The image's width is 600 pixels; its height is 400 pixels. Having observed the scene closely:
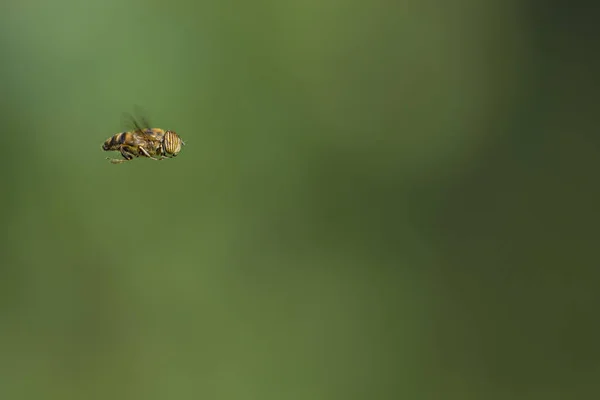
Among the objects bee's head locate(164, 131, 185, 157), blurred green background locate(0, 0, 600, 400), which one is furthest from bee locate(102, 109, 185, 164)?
blurred green background locate(0, 0, 600, 400)

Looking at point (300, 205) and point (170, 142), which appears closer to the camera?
point (170, 142)

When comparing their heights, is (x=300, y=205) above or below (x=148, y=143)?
above

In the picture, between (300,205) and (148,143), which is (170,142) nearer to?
(148,143)

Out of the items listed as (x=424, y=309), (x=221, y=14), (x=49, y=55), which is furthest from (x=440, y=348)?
(x=49, y=55)

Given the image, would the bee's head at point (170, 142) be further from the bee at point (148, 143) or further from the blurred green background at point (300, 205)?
the blurred green background at point (300, 205)

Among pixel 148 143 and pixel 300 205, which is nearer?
pixel 148 143

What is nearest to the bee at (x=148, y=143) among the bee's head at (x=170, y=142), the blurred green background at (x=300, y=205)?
the bee's head at (x=170, y=142)

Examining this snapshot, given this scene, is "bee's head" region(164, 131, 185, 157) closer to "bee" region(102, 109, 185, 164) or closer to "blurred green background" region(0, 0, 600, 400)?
"bee" region(102, 109, 185, 164)

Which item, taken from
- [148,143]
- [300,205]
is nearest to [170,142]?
[148,143]
